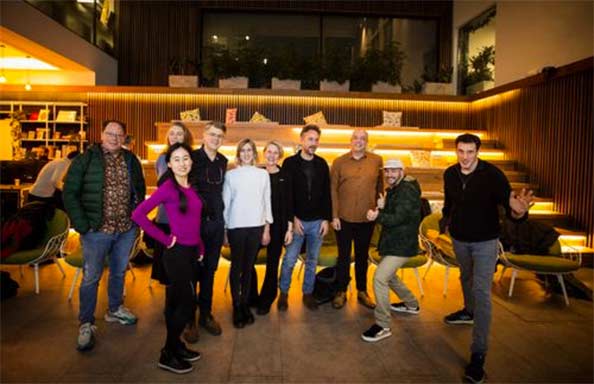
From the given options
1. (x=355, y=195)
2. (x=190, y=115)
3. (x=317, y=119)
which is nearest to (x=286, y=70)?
(x=317, y=119)

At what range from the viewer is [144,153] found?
31.8 ft

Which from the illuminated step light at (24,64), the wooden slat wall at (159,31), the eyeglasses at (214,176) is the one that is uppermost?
the wooden slat wall at (159,31)

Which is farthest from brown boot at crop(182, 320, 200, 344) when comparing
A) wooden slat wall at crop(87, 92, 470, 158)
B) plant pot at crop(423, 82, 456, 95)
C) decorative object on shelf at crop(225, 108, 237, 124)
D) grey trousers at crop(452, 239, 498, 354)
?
plant pot at crop(423, 82, 456, 95)

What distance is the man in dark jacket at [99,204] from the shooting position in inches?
128

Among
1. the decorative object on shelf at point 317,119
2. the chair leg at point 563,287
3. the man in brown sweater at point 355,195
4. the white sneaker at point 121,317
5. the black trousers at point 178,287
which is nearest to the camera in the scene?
the black trousers at point 178,287

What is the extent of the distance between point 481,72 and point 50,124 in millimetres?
9827

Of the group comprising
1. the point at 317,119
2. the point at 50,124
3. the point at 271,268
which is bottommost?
the point at 271,268

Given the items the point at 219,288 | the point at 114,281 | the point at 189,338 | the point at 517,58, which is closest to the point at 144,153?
the point at 219,288

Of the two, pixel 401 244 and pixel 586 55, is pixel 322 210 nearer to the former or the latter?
pixel 401 244

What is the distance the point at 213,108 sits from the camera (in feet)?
31.2

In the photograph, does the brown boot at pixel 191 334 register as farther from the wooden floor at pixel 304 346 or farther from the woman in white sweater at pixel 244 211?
the woman in white sweater at pixel 244 211

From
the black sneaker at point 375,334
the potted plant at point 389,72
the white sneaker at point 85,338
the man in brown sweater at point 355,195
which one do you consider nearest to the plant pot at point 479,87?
the potted plant at point 389,72

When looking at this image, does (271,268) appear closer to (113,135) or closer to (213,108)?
(113,135)

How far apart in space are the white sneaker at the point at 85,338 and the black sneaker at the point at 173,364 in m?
0.69
